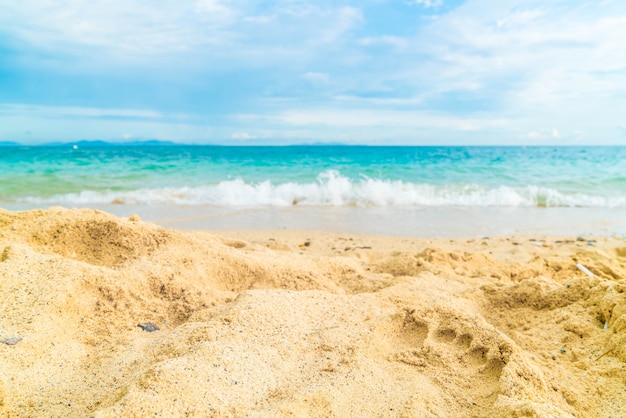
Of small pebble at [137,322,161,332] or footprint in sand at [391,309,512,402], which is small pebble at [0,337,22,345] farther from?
footprint in sand at [391,309,512,402]

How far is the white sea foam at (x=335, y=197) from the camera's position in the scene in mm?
10836

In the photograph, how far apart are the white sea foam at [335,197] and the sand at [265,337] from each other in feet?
23.0

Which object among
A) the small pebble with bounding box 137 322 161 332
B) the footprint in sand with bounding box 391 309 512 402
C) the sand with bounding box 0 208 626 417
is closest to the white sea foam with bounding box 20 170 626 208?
the sand with bounding box 0 208 626 417

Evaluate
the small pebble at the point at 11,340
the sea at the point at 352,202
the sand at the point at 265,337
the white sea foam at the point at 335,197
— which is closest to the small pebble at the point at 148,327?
the sand at the point at 265,337

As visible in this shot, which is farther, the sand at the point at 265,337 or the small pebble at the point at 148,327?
the small pebble at the point at 148,327

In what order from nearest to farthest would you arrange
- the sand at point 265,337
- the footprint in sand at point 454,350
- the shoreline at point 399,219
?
1. the sand at point 265,337
2. the footprint in sand at point 454,350
3. the shoreline at point 399,219

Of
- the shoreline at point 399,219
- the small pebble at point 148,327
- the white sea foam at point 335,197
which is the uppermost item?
the small pebble at point 148,327

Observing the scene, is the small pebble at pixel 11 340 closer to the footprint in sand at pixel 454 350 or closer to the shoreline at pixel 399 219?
the footprint in sand at pixel 454 350

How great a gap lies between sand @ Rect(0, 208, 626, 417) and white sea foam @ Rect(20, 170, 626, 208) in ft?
23.0

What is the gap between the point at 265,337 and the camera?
2223 millimetres

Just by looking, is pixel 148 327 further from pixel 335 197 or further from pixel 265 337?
pixel 335 197

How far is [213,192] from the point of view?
1175 cm

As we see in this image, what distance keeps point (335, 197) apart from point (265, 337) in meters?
9.03

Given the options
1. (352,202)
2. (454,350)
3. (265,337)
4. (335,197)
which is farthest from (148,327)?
(335,197)
